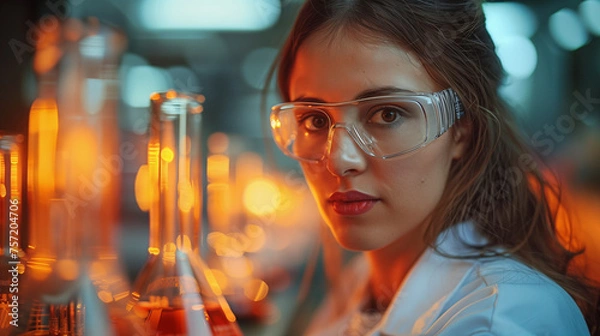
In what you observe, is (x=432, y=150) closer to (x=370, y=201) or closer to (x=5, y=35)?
(x=370, y=201)

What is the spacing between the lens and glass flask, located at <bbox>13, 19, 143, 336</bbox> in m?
0.87

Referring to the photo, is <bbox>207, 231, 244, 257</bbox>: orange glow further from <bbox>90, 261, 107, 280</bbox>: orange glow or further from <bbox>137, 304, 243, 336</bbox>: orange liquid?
<bbox>137, 304, 243, 336</bbox>: orange liquid

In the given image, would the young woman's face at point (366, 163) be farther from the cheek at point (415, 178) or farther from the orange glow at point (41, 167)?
the orange glow at point (41, 167)

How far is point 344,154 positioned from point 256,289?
0.51 metres

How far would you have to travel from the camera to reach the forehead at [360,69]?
0.87 metres

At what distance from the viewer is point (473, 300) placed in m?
0.87

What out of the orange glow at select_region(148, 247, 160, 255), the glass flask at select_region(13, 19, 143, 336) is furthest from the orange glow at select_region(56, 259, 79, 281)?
the orange glow at select_region(148, 247, 160, 255)

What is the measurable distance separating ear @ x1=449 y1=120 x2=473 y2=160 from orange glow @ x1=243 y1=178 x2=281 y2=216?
0.37 metres

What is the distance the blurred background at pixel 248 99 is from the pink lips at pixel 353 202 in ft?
0.77

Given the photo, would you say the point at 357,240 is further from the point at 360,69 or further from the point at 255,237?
the point at 255,237

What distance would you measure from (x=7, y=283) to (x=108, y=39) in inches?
16.3

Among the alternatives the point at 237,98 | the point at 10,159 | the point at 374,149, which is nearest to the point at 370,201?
the point at 374,149

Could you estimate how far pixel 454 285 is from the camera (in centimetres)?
93

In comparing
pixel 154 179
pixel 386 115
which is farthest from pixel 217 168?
pixel 386 115
